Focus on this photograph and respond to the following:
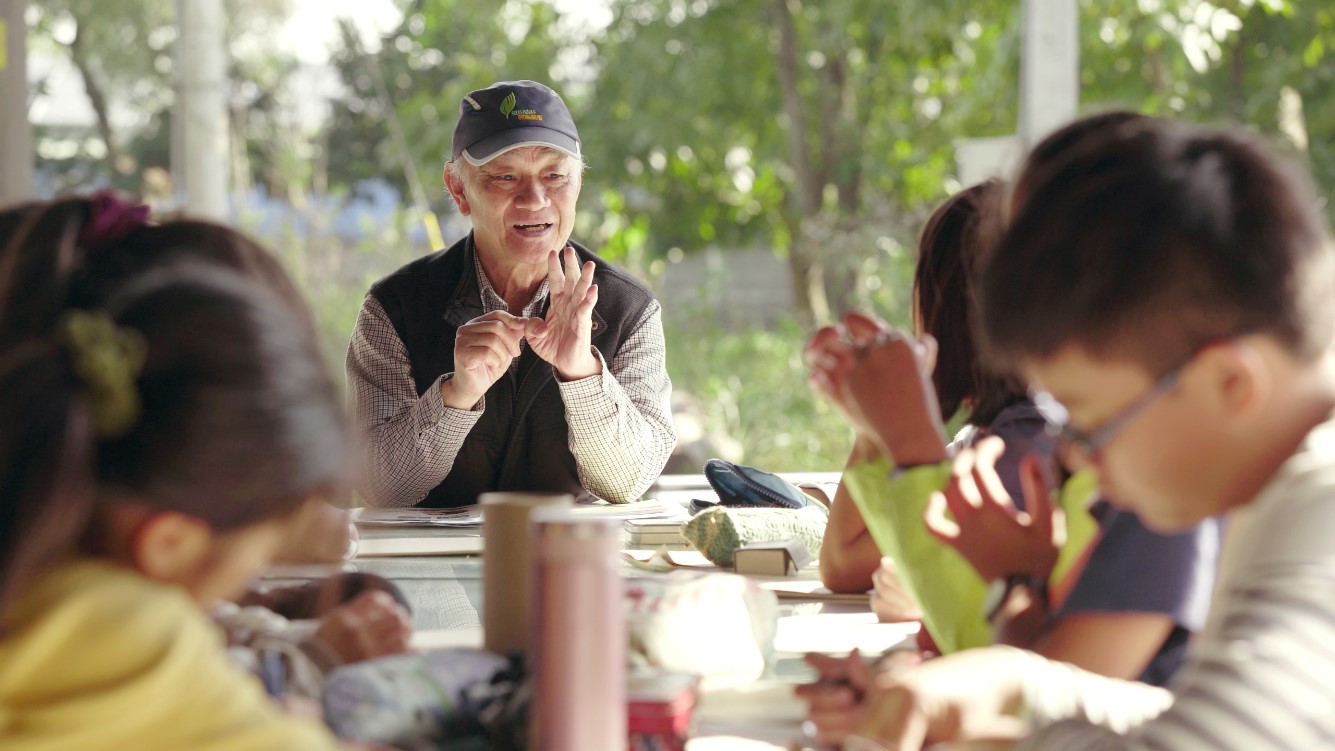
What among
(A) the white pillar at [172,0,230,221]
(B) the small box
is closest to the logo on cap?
(B) the small box

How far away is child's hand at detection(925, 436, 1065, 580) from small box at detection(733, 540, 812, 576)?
2.02 ft

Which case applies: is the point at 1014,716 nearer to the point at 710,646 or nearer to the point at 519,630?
the point at 710,646

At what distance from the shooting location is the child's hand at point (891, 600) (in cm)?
147

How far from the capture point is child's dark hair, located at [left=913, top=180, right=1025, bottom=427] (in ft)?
4.88

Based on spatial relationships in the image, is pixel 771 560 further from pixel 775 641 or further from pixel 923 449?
pixel 923 449

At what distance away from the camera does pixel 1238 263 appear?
2.79ft

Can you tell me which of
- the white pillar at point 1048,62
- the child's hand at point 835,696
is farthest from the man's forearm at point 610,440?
the white pillar at point 1048,62

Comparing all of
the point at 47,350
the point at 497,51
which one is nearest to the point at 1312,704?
the point at 47,350

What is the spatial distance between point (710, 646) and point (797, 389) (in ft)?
17.9

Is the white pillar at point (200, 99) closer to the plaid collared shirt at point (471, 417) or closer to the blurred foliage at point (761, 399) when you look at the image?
the blurred foliage at point (761, 399)

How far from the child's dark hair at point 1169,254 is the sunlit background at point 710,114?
4526 millimetres

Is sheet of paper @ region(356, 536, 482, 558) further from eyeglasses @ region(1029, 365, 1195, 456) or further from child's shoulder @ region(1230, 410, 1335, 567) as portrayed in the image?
child's shoulder @ region(1230, 410, 1335, 567)

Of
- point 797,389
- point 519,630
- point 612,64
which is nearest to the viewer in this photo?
point 519,630

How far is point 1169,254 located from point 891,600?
27.8 inches
